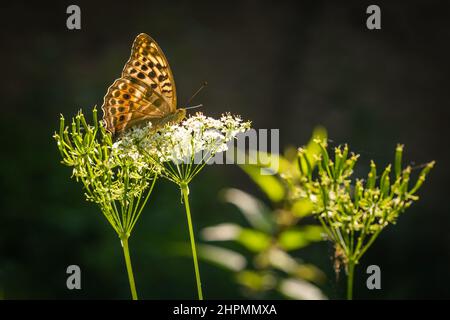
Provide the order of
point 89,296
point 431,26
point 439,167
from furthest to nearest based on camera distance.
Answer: point 431,26 < point 439,167 < point 89,296

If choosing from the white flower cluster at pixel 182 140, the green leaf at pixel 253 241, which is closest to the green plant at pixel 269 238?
the green leaf at pixel 253 241

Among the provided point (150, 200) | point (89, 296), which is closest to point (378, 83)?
point (150, 200)

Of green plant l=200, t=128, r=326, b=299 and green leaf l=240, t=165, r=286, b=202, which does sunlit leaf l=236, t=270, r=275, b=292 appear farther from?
green leaf l=240, t=165, r=286, b=202

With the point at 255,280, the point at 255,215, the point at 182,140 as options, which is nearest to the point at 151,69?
the point at 182,140

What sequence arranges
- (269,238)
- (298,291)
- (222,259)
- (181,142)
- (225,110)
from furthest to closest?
(225,110)
(269,238)
(222,259)
(298,291)
(181,142)

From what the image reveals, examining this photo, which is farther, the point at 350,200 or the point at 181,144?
the point at 181,144

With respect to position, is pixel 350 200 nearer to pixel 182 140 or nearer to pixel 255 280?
pixel 182 140
